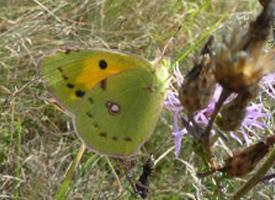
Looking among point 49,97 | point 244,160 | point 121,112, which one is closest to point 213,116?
point 244,160

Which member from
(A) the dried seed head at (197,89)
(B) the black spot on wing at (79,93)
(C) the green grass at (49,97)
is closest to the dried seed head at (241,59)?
(A) the dried seed head at (197,89)

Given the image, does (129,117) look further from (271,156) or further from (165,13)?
(165,13)

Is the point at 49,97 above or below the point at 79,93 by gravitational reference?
below

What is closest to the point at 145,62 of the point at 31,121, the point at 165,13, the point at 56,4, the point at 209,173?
the point at 209,173

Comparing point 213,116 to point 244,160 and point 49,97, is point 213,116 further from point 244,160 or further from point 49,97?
point 49,97

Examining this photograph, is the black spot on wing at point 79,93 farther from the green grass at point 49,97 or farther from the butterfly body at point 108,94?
the green grass at point 49,97

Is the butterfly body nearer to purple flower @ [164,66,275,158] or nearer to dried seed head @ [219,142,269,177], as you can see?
purple flower @ [164,66,275,158]
